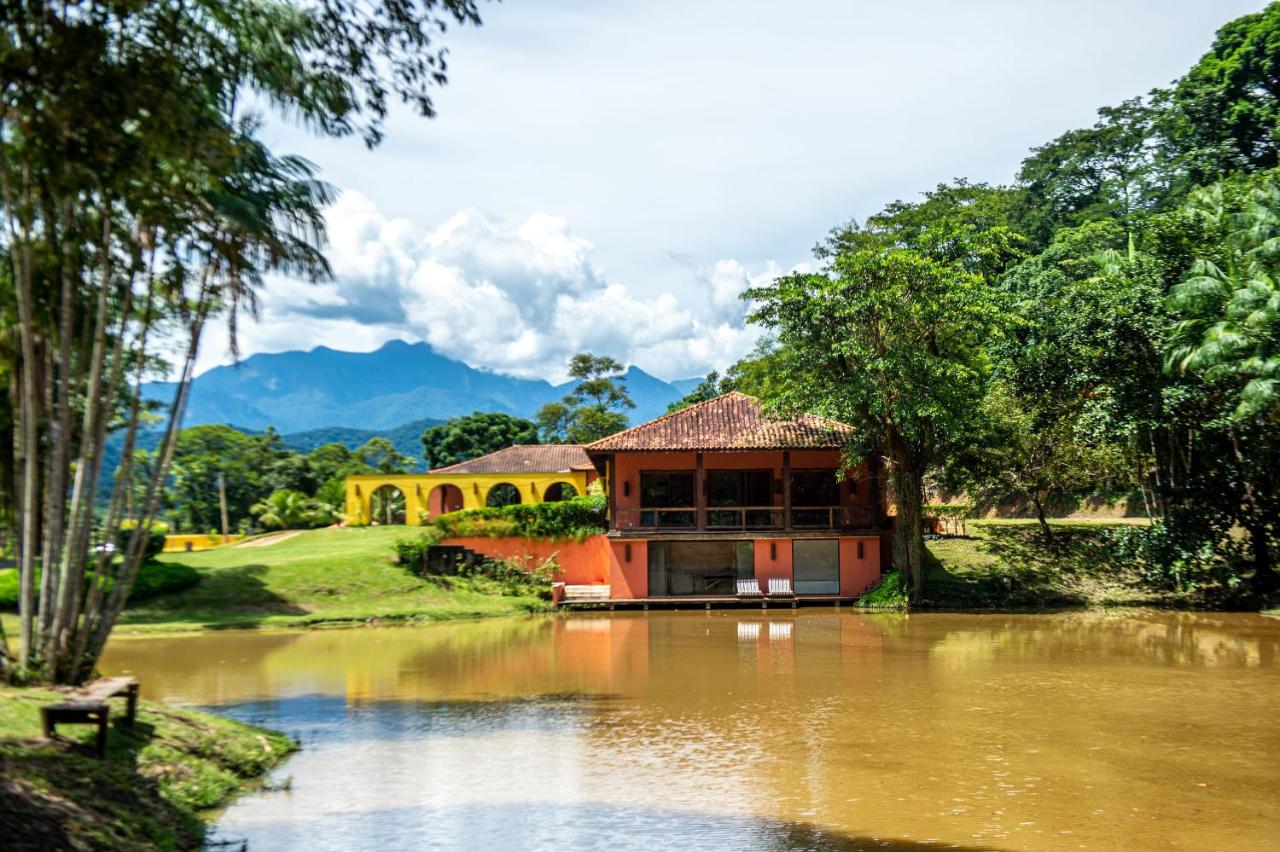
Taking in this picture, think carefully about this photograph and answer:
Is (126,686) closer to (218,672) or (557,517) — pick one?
(218,672)

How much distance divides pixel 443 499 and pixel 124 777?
3550 cm

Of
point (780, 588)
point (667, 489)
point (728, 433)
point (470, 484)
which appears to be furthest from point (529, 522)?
point (470, 484)

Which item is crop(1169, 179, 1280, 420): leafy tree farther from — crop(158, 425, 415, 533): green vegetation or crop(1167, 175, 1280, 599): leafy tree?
crop(158, 425, 415, 533): green vegetation

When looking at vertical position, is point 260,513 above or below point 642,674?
above

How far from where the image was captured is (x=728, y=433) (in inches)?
1104

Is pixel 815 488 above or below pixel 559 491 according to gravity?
below

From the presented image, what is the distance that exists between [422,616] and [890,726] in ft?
50.3

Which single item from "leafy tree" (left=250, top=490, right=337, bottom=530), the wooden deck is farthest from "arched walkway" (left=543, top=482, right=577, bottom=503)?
the wooden deck

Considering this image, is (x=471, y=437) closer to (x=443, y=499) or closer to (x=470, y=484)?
(x=443, y=499)

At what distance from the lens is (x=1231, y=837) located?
7793 mm

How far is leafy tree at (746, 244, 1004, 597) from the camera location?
23.7 m

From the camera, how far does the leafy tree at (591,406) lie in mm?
60031

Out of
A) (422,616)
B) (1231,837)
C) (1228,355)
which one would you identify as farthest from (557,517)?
(1231,837)

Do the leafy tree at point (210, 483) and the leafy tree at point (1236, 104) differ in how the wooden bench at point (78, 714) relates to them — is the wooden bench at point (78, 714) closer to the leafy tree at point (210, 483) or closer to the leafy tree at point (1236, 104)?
the leafy tree at point (1236, 104)
